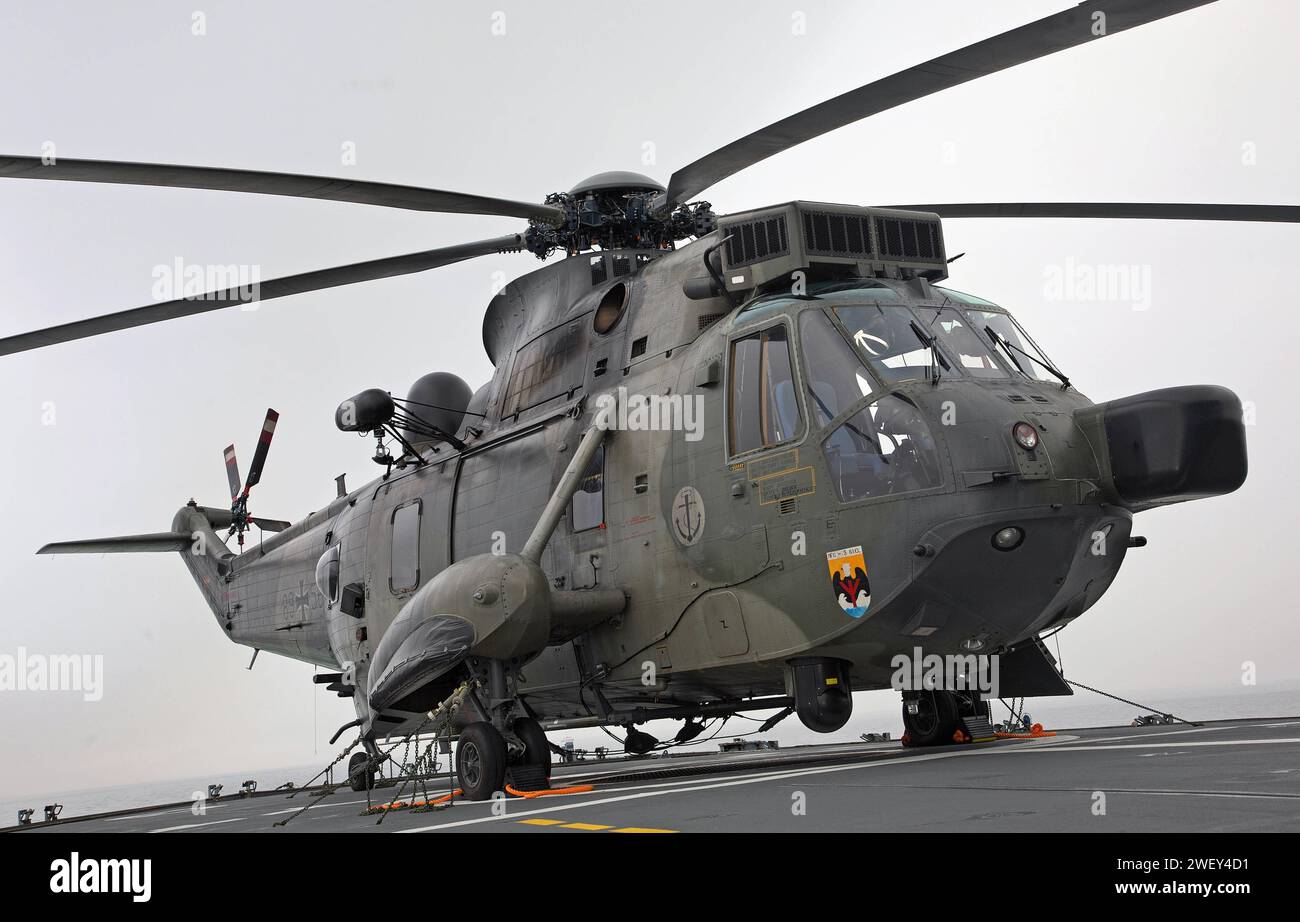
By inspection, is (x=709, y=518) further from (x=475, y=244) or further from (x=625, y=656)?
(x=475, y=244)

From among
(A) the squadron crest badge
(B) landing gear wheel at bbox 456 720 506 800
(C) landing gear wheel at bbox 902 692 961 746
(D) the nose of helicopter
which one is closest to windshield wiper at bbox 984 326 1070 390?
(D) the nose of helicopter

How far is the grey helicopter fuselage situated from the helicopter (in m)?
0.03

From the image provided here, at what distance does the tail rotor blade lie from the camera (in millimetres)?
22453

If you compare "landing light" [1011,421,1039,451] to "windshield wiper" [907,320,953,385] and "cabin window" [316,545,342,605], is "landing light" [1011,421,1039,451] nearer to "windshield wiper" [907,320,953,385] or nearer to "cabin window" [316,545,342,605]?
"windshield wiper" [907,320,953,385]

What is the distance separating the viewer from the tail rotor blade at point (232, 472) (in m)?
22.5

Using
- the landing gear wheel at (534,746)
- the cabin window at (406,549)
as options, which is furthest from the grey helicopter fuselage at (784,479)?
the landing gear wheel at (534,746)

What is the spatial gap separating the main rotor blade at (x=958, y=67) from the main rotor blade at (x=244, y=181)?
9.73 feet

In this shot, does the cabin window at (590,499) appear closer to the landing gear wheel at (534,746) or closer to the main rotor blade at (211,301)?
the landing gear wheel at (534,746)

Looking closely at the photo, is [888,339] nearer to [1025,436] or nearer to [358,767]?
[1025,436]

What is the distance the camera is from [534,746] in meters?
10.8

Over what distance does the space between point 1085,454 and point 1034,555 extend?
2.89ft

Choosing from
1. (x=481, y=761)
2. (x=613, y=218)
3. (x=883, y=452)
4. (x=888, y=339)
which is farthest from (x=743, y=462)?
(x=613, y=218)
